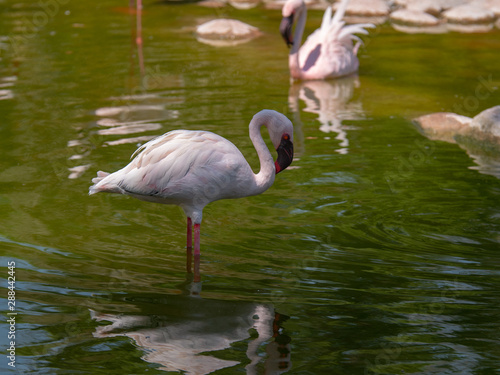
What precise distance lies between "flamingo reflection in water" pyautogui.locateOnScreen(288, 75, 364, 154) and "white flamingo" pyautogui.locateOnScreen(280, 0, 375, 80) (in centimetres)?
15

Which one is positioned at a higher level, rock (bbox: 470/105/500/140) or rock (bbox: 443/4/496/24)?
rock (bbox: 443/4/496/24)

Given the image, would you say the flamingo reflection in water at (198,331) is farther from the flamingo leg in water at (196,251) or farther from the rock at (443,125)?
the rock at (443,125)

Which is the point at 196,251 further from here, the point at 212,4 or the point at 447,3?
the point at 212,4

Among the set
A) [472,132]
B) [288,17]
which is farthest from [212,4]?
[472,132]

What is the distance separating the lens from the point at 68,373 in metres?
3.61

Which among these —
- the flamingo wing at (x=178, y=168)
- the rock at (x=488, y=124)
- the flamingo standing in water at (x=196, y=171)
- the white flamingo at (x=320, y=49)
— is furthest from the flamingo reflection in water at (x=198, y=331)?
the white flamingo at (x=320, y=49)

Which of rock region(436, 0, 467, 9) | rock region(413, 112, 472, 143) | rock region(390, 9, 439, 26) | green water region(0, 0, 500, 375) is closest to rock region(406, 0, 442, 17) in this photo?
rock region(436, 0, 467, 9)

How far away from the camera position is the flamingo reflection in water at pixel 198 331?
3693 mm

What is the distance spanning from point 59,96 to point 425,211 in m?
5.16

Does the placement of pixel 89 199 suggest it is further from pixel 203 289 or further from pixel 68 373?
pixel 68 373

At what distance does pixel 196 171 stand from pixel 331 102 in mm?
4693

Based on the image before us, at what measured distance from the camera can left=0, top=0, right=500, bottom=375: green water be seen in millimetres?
3875

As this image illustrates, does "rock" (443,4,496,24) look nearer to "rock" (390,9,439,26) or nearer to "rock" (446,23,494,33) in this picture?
"rock" (446,23,494,33)

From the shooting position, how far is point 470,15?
13508 mm
